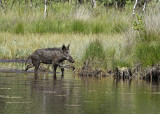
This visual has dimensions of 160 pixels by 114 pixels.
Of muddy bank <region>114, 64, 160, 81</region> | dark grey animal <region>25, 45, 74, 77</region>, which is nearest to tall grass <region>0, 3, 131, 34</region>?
dark grey animal <region>25, 45, 74, 77</region>

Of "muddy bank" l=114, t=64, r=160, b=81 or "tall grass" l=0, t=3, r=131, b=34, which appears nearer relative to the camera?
"muddy bank" l=114, t=64, r=160, b=81

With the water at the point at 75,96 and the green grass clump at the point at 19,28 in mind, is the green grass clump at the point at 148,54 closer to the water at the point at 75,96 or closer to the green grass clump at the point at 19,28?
the water at the point at 75,96

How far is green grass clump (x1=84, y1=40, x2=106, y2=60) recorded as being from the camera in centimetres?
1742

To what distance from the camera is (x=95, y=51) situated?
17.6 meters

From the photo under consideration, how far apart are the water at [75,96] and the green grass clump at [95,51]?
229cm

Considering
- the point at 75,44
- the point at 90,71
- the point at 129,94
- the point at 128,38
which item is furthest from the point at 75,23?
the point at 129,94

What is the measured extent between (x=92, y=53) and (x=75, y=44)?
3929mm

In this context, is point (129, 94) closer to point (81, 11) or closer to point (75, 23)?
point (75, 23)

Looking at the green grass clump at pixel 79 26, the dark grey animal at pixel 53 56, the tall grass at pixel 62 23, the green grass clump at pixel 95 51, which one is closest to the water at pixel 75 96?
the dark grey animal at pixel 53 56

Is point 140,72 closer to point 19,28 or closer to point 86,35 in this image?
point 86,35

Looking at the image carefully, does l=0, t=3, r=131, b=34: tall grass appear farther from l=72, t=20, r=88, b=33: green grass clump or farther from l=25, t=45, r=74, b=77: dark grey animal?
l=25, t=45, r=74, b=77: dark grey animal

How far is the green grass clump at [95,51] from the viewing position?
17.4 metres

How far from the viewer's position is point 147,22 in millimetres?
18688

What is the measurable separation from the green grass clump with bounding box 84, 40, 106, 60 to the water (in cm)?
229
